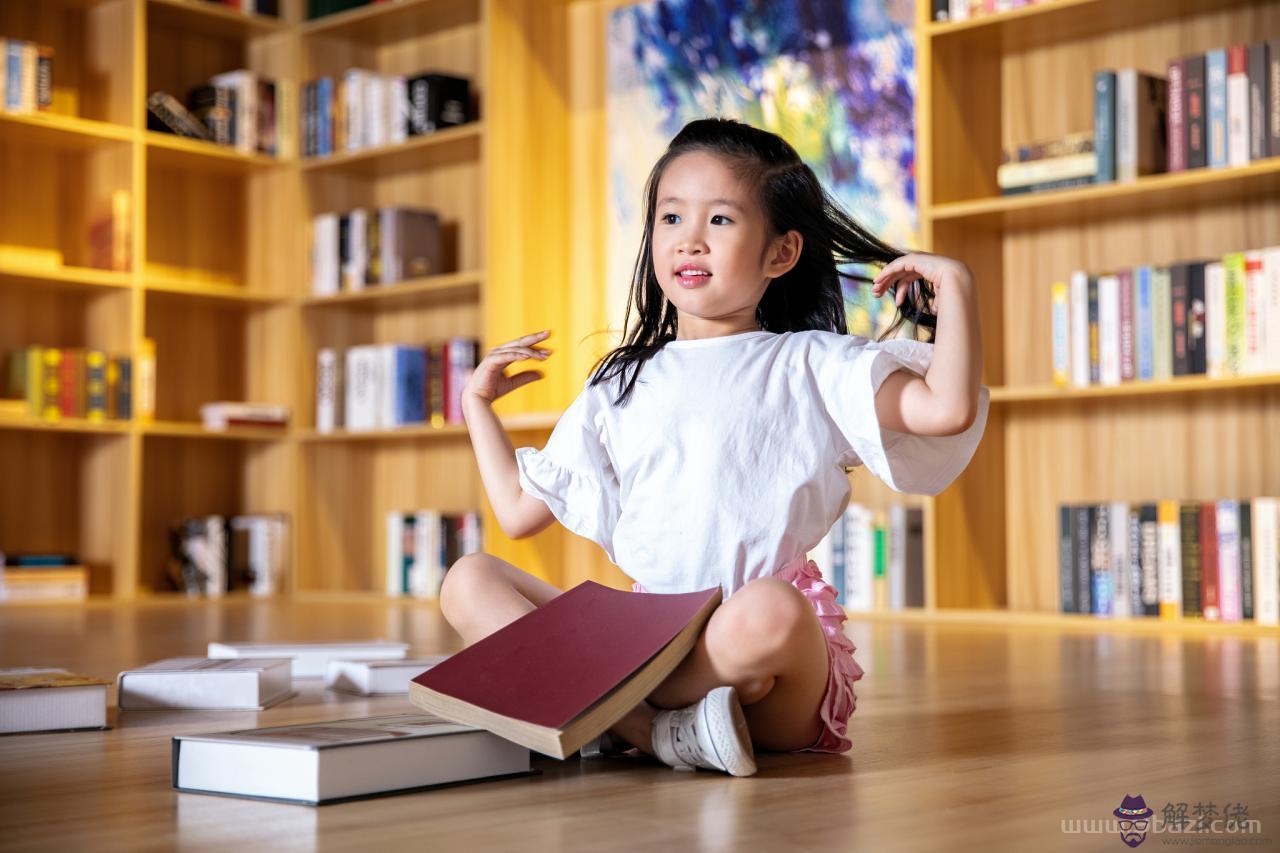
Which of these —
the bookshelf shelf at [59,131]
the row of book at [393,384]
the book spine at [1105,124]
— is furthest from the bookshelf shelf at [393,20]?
the book spine at [1105,124]

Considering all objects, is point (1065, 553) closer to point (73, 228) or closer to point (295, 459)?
→ point (295, 459)

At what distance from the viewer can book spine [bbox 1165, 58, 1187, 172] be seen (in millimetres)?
2715

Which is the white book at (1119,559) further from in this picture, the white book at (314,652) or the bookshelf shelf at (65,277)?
the bookshelf shelf at (65,277)

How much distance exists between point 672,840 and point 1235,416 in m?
2.31

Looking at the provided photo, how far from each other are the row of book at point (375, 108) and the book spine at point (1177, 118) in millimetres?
1809


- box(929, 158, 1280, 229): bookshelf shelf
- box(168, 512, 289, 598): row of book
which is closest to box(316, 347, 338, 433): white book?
box(168, 512, 289, 598): row of book

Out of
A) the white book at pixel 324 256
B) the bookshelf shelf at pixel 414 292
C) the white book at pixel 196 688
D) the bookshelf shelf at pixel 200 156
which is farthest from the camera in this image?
the white book at pixel 324 256

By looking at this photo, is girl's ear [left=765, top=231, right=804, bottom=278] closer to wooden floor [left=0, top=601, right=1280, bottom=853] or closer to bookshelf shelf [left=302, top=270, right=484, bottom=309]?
wooden floor [left=0, top=601, right=1280, bottom=853]

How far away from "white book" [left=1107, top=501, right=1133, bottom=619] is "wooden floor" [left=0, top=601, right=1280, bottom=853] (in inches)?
35.6

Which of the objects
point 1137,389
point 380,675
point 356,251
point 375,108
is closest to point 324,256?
point 356,251

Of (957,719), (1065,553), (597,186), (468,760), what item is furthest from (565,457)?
(597,186)

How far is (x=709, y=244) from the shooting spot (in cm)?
126

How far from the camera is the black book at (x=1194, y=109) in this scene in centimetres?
269

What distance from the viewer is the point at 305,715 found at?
4.66 feet
